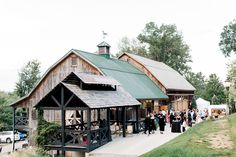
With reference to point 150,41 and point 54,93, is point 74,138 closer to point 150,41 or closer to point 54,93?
point 54,93

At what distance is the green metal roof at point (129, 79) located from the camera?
92.5ft

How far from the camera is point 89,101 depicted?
59.9 ft

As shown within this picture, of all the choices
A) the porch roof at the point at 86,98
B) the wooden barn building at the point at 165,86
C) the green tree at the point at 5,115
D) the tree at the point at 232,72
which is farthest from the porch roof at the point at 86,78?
the tree at the point at 232,72

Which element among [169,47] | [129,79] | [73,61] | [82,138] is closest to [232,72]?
[169,47]

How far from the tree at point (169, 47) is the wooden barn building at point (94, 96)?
20.9 m

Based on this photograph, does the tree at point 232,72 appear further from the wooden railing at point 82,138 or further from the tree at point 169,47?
the wooden railing at point 82,138

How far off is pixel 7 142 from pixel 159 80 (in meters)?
20.1

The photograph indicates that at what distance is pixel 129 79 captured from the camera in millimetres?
30938

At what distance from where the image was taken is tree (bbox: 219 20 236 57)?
4981cm

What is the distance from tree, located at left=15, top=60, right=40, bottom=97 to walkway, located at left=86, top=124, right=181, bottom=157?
35242 mm

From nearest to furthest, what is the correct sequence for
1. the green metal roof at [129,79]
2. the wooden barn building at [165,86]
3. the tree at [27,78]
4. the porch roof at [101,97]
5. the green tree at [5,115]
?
the porch roof at [101,97] → the green metal roof at [129,79] → the wooden barn building at [165,86] → the green tree at [5,115] → the tree at [27,78]

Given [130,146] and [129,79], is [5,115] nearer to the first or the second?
[129,79]

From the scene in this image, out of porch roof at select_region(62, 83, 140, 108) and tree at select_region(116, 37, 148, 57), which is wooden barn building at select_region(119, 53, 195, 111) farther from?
tree at select_region(116, 37, 148, 57)

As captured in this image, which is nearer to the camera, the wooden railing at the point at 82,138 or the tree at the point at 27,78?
the wooden railing at the point at 82,138
